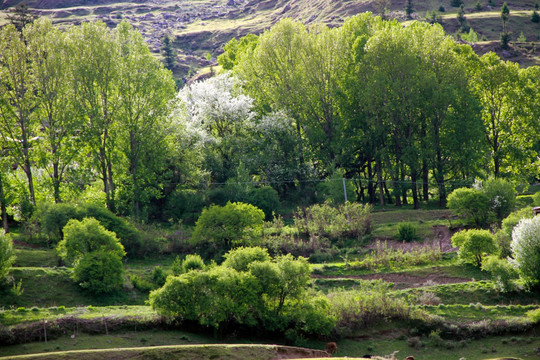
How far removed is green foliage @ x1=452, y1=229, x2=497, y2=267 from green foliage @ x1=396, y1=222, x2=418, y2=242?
528 cm

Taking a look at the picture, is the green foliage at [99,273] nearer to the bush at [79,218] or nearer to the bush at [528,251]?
the bush at [79,218]

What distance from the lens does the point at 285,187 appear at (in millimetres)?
55812

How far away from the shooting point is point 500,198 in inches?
1628

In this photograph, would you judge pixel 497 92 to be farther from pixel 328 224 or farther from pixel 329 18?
pixel 329 18

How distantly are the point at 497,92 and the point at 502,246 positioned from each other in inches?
1081

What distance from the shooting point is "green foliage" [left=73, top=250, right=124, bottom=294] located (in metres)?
30.2

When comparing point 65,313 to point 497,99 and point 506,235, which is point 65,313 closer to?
point 506,235

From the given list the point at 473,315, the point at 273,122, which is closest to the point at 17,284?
the point at 473,315

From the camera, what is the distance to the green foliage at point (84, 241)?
31.8 meters

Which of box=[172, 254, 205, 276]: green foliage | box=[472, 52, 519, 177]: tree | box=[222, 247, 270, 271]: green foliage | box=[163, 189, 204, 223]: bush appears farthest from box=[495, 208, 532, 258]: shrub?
box=[163, 189, 204, 223]: bush

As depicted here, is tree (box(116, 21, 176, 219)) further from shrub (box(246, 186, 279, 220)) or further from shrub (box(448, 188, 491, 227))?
shrub (box(448, 188, 491, 227))

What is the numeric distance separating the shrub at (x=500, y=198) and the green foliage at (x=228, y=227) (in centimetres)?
1642

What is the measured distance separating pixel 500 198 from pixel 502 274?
38.4ft

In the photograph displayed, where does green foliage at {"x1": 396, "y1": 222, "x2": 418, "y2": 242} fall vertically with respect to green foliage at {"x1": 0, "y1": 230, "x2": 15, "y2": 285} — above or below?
below
